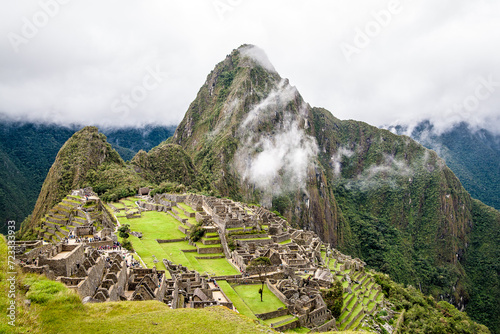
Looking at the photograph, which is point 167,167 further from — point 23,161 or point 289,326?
point 289,326

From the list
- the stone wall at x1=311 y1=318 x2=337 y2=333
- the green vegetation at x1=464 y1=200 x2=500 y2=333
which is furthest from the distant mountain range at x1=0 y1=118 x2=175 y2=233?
the green vegetation at x1=464 y1=200 x2=500 y2=333

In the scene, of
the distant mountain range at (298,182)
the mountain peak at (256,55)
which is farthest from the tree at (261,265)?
the mountain peak at (256,55)

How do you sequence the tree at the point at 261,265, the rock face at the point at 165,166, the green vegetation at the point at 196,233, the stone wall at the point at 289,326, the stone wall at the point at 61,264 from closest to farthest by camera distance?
1. the stone wall at the point at 61,264
2. the stone wall at the point at 289,326
3. the tree at the point at 261,265
4. the green vegetation at the point at 196,233
5. the rock face at the point at 165,166

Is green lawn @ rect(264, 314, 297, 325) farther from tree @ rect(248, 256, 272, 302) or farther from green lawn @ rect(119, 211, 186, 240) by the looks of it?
green lawn @ rect(119, 211, 186, 240)

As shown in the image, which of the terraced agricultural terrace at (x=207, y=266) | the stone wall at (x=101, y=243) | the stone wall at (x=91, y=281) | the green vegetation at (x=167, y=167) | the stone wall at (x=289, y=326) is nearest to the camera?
the stone wall at (x=91, y=281)

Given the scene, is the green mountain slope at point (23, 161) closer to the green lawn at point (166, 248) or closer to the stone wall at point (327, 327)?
the green lawn at point (166, 248)
